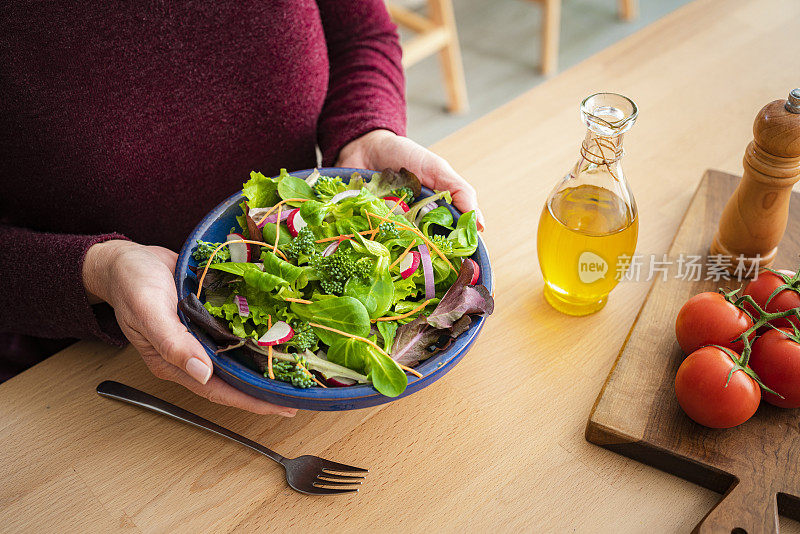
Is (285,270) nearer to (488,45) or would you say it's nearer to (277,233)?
(277,233)

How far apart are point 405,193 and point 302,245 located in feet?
0.64

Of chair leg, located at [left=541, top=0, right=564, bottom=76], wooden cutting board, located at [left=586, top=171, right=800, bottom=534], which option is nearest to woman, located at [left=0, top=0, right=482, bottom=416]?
wooden cutting board, located at [left=586, top=171, right=800, bottom=534]

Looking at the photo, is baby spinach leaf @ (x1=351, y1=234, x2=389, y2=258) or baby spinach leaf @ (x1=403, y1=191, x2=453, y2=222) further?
baby spinach leaf @ (x1=403, y1=191, x2=453, y2=222)

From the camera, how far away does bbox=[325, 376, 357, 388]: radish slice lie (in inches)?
29.8

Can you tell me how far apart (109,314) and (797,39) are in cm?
180

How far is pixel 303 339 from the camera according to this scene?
77 cm

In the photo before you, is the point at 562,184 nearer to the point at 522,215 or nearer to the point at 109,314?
the point at 522,215

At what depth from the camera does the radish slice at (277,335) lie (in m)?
0.77

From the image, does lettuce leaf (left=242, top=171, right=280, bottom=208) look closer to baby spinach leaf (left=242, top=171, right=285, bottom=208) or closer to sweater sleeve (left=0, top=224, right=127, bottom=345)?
baby spinach leaf (left=242, top=171, right=285, bottom=208)

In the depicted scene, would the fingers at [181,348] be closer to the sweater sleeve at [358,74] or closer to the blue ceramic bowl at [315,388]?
the blue ceramic bowl at [315,388]

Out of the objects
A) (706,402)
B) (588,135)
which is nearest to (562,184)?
(588,135)

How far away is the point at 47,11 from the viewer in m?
0.98

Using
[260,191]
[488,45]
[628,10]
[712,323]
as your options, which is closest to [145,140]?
[260,191]

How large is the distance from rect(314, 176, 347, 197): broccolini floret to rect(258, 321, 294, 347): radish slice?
25 cm
